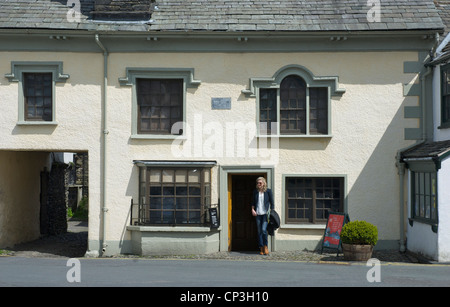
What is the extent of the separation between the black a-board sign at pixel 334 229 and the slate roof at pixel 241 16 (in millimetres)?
4762

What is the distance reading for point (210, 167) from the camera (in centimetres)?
1556

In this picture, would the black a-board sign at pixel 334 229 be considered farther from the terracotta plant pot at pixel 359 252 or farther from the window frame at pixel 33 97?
the window frame at pixel 33 97

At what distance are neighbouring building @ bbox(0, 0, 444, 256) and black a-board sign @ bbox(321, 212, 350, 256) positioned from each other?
0.41 metres

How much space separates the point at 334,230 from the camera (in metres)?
15.1

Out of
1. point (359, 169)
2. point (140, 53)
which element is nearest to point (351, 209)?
point (359, 169)

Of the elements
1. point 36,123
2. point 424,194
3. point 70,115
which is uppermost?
point 70,115

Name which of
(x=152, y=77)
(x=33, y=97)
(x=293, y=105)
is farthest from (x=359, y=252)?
(x=33, y=97)

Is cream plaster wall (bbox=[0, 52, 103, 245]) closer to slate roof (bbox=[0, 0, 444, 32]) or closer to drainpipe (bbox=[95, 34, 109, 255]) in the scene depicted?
drainpipe (bbox=[95, 34, 109, 255])

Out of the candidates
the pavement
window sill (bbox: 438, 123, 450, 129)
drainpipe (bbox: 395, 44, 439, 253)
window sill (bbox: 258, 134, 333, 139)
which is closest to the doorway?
the pavement

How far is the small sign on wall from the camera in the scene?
51.7 feet

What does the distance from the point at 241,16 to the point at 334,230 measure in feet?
19.8

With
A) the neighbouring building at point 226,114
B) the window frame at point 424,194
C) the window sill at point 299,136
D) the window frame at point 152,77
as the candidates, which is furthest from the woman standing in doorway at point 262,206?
the window frame at point 424,194

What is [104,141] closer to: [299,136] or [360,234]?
[299,136]

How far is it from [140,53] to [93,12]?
65.0 inches
